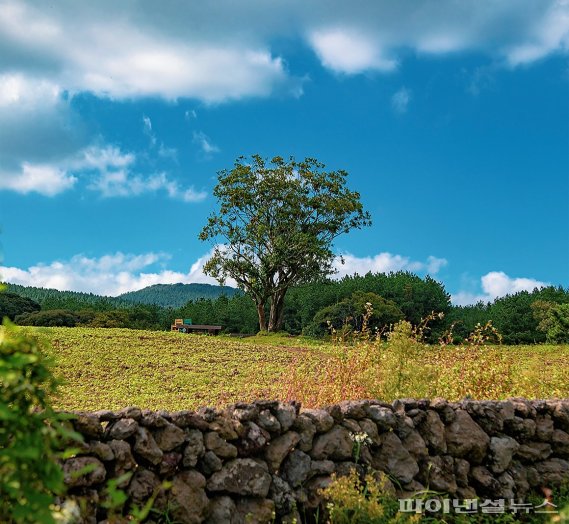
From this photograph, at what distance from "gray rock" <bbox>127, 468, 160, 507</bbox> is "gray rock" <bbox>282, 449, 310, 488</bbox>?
1.14m

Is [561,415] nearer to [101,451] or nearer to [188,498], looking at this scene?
[188,498]

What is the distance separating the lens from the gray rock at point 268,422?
5121mm

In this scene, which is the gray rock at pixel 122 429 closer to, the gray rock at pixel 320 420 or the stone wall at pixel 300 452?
the stone wall at pixel 300 452

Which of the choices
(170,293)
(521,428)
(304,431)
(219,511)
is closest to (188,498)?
(219,511)

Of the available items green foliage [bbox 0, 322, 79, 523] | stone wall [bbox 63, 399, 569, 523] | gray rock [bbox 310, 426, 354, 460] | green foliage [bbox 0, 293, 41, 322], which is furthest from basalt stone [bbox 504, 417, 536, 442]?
green foliage [bbox 0, 293, 41, 322]

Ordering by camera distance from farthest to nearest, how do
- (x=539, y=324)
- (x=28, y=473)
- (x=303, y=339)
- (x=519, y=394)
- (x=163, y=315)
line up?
(x=163, y=315) < (x=539, y=324) < (x=303, y=339) < (x=519, y=394) < (x=28, y=473)

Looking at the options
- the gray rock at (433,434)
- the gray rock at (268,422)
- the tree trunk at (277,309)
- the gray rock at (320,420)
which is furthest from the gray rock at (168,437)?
the tree trunk at (277,309)

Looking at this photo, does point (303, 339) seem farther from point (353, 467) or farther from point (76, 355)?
point (353, 467)

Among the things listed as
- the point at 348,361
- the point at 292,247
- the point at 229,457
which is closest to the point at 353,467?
the point at 229,457

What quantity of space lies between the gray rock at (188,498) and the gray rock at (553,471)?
3.77 m

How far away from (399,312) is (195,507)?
76.0 feet

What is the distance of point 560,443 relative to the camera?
22.2ft

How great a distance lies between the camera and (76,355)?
49.6 ft

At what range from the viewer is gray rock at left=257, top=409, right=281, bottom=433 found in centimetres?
512
